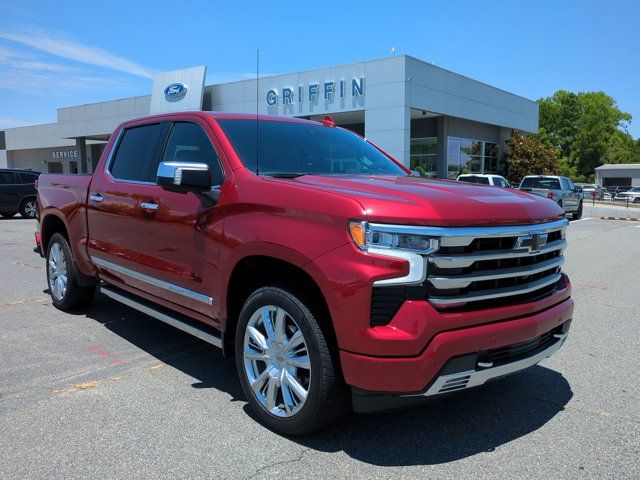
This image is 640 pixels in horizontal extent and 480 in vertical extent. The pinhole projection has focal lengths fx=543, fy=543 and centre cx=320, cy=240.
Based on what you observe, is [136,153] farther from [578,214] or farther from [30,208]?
[578,214]

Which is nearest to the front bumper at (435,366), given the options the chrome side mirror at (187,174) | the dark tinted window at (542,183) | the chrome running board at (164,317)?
the chrome running board at (164,317)

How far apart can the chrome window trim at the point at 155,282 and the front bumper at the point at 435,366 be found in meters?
1.41

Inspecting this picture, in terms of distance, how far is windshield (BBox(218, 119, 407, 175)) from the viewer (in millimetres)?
4020

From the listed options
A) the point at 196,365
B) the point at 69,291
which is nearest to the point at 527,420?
the point at 196,365

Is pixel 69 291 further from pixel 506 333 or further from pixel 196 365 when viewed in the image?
pixel 506 333

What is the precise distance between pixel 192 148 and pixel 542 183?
69.7 feet

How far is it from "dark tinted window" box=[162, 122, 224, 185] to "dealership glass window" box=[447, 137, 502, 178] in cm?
2819

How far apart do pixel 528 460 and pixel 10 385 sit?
3666 millimetres

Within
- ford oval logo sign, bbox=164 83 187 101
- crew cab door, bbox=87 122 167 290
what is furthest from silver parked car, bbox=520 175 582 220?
ford oval logo sign, bbox=164 83 187 101

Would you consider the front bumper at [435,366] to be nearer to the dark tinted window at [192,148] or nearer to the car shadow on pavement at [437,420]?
the car shadow on pavement at [437,420]

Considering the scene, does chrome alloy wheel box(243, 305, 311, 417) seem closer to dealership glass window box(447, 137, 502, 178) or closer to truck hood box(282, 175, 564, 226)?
truck hood box(282, 175, 564, 226)

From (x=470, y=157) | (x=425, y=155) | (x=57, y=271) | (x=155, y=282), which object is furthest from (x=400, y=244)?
(x=470, y=157)

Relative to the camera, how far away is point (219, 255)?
3646mm

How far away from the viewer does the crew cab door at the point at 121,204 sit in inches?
184
